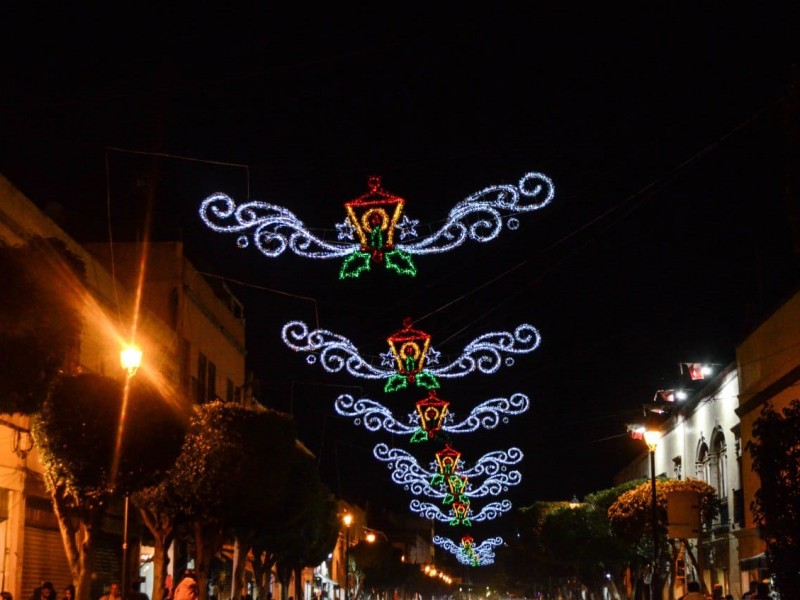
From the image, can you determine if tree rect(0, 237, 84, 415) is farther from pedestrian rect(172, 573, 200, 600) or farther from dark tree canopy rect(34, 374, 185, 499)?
dark tree canopy rect(34, 374, 185, 499)

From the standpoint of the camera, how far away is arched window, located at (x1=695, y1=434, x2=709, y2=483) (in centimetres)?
4378

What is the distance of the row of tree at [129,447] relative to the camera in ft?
49.7

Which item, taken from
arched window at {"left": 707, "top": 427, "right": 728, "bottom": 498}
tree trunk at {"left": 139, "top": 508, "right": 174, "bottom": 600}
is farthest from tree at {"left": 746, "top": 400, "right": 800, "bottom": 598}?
arched window at {"left": 707, "top": 427, "right": 728, "bottom": 498}

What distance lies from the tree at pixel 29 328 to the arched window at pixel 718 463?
29.5 meters

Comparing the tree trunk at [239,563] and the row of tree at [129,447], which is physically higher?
the row of tree at [129,447]

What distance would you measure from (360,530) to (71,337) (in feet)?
251

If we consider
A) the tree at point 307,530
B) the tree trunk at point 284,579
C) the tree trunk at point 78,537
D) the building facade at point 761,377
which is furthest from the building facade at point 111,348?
the building facade at point 761,377

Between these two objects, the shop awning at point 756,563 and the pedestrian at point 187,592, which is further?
the shop awning at point 756,563

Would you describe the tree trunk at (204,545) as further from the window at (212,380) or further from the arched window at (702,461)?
the arched window at (702,461)

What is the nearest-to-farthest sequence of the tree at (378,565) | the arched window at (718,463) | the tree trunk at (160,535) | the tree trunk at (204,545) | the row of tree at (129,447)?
1. the row of tree at (129,447)
2. the tree trunk at (160,535)
3. the tree trunk at (204,545)
4. the arched window at (718,463)
5. the tree at (378,565)

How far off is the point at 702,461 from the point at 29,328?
34367 millimetres

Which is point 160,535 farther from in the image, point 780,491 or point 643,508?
point 643,508

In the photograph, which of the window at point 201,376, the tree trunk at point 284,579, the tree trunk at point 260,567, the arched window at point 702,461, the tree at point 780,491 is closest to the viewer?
the tree at point 780,491

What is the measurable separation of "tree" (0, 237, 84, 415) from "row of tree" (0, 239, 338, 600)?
0.02m
